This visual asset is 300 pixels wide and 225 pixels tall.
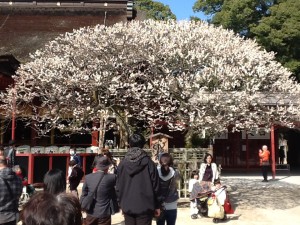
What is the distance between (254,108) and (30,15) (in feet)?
60.1

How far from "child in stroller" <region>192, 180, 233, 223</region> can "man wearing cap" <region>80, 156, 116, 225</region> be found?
4194mm

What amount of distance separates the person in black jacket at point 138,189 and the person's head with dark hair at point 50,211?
9.84 ft

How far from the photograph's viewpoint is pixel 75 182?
783 centimetres

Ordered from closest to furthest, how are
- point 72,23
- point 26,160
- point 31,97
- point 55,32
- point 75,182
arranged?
point 75,182
point 26,160
point 31,97
point 55,32
point 72,23

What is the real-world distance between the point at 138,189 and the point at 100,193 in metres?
0.68

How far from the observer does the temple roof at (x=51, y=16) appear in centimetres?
2383

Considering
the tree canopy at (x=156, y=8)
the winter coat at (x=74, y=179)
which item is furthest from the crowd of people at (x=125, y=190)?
the tree canopy at (x=156, y=8)

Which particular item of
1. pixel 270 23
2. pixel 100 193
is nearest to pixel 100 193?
pixel 100 193

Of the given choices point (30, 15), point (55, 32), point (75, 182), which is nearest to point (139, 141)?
point (75, 182)

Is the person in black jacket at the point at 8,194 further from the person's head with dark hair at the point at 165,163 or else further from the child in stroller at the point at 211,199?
the child in stroller at the point at 211,199

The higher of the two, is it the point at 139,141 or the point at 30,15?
the point at 30,15

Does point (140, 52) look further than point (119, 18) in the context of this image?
No

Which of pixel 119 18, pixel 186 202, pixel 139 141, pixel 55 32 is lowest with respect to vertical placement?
pixel 186 202

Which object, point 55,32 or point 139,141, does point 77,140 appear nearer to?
point 55,32
